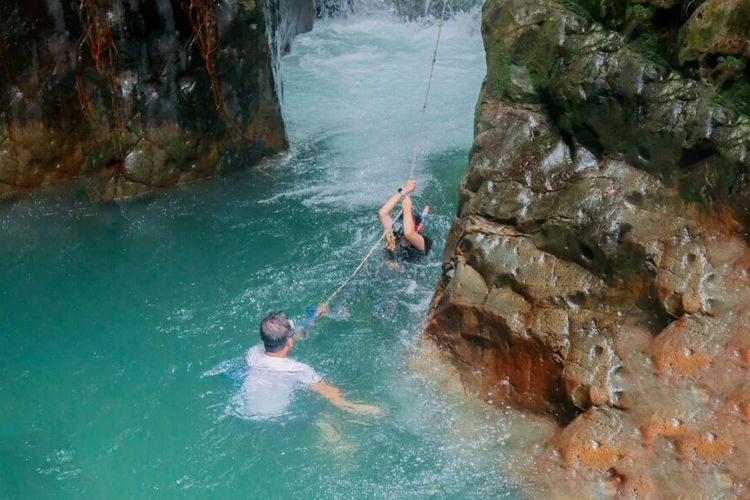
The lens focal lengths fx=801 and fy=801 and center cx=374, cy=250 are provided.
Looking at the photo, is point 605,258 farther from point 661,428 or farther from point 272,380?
point 272,380

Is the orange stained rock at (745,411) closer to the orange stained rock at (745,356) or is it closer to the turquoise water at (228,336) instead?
the orange stained rock at (745,356)

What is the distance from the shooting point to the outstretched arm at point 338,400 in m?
4.92

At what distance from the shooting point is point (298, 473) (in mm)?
4727

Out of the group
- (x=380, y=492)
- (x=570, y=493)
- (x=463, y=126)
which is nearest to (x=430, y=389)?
(x=380, y=492)

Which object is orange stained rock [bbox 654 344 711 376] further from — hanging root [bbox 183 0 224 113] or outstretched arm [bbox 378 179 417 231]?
hanging root [bbox 183 0 224 113]

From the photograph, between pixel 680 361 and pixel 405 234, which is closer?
pixel 680 361

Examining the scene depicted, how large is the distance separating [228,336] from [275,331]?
134 centimetres

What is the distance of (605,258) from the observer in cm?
474

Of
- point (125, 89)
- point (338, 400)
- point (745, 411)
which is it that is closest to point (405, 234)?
point (338, 400)

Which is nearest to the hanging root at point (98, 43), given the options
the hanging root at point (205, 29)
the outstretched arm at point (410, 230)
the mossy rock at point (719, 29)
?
the hanging root at point (205, 29)

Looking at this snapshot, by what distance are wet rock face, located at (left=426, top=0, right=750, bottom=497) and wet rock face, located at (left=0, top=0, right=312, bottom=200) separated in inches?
139

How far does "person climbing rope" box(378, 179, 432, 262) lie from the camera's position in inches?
246

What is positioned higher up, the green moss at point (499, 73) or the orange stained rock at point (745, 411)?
the green moss at point (499, 73)

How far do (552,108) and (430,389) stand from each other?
2024 millimetres
